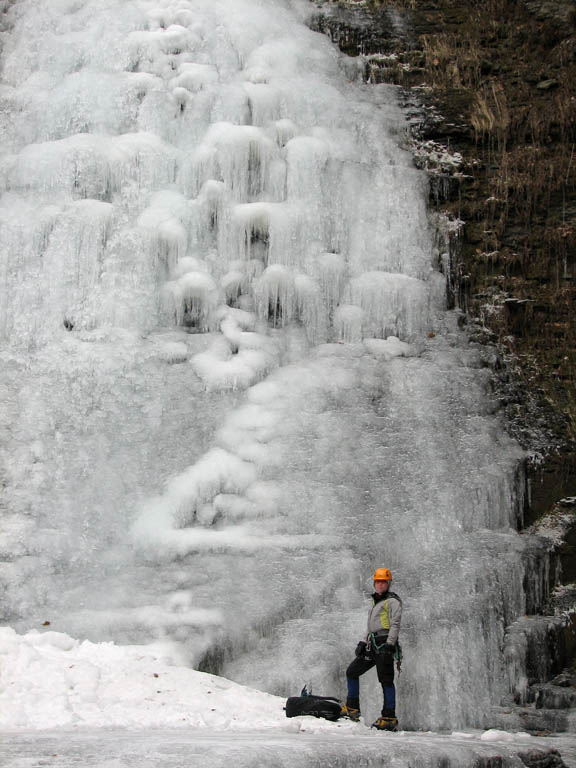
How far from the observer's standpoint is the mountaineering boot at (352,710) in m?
4.81

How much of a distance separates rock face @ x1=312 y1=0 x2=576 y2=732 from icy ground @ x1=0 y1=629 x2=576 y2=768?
200 cm

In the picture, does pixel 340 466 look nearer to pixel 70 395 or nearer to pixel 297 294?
pixel 297 294

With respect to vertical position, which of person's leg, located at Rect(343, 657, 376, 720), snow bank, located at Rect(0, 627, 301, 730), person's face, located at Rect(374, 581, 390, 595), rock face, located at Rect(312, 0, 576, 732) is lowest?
snow bank, located at Rect(0, 627, 301, 730)

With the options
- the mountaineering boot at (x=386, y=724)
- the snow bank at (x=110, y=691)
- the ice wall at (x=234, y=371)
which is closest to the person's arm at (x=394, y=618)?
the mountaineering boot at (x=386, y=724)

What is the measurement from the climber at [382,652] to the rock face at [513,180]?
1.62 meters

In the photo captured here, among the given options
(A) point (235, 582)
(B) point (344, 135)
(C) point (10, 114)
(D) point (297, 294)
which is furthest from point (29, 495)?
(B) point (344, 135)

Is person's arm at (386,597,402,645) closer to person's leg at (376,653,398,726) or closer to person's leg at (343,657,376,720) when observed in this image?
person's leg at (376,653,398,726)

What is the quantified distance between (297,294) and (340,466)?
159cm

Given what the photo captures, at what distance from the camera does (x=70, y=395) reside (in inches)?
274

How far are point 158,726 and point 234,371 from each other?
10.3 ft

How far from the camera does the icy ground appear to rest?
11.9 ft

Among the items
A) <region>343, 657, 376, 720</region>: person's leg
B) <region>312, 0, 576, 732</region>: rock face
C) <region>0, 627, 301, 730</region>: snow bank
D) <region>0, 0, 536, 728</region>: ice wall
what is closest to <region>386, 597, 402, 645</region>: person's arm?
<region>343, 657, 376, 720</region>: person's leg

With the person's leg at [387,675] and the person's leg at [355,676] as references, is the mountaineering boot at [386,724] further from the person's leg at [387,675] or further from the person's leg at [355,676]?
the person's leg at [355,676]

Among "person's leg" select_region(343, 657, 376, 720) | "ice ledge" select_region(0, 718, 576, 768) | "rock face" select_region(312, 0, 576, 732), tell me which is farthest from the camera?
"rock face" select_region(312, 0, 576, 732)
